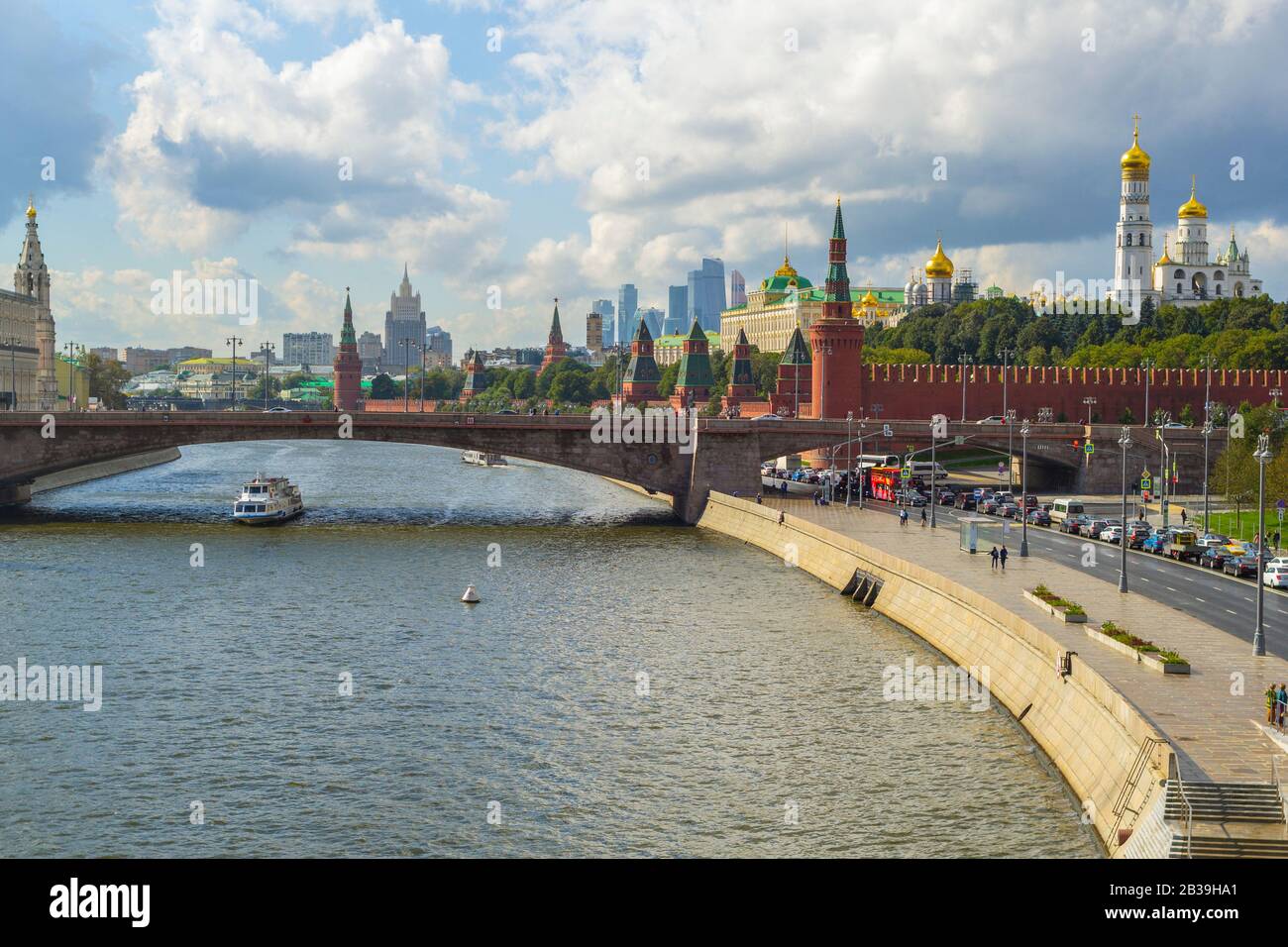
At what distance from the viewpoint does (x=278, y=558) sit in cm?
5978

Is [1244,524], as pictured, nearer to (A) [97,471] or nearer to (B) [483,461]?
(B) [483,461]

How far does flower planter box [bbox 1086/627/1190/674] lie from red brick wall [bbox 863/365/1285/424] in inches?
3166

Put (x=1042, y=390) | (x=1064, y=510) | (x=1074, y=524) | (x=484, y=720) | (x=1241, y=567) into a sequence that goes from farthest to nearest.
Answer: (x=1042, y=390), (x=1064, y=510), (x=1074, y=524), (x=1241, y=567), (x=484, y=720)

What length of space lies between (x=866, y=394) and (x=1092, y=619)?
255 feet

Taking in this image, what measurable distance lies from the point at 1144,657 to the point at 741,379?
401ft

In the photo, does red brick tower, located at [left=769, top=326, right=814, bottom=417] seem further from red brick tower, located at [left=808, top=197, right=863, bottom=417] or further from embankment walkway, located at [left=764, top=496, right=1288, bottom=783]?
embankment walkway, located at [left=764, top=496, right=1288, bottom=783]

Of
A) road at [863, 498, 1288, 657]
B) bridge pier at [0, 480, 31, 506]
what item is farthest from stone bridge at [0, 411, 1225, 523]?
road at [863, 498, 1288, 657]

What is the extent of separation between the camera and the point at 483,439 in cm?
7988

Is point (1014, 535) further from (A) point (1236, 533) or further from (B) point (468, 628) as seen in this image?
(B) point (468, 628)

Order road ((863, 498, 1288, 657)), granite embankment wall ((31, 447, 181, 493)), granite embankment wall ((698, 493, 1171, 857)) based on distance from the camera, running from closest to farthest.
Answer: granite embankment wall ((698, 493, 1171, 857)), road ((863, 498, 1288, 657)), granite embankment wall ((31, 447, 181, 493))

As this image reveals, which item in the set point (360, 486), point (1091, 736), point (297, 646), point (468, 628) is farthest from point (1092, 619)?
point (360, 486)

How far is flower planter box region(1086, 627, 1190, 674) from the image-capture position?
3006 cm

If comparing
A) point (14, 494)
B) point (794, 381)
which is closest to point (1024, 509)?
point (14, 494)

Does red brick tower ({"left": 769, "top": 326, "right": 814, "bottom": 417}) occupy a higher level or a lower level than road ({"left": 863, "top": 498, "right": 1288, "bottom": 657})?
higher
